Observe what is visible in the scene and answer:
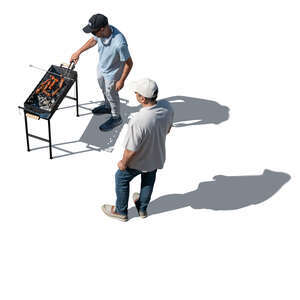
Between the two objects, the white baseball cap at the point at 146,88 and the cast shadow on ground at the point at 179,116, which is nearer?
the white baseball cap at the point at 146,88

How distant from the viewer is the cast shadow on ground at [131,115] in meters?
7.20

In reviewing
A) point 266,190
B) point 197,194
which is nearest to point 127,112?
point 197,194

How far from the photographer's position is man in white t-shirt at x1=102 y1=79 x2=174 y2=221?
16.9 feet

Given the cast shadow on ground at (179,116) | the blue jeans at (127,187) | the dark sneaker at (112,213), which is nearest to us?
the blue jeans at (127,187)

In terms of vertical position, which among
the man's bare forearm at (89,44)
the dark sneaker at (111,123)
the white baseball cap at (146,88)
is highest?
the man's bare forearm at (89,44)

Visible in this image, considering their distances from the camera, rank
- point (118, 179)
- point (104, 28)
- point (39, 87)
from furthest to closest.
Result: point (39, 87) → point (104, 28) → point (118, 179)

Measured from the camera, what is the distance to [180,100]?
829cm

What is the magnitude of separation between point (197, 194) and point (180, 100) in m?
2.19

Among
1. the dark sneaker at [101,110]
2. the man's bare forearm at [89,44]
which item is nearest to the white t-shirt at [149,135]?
the man's bare forearm at [89,44]

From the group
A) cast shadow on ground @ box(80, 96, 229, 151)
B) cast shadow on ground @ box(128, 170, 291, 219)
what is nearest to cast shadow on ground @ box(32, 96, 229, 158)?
cast shadow on ground @ box(80, 96, 229, 151)

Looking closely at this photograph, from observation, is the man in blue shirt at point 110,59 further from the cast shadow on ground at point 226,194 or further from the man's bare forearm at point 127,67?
the cast shadow on ground at point 226,194

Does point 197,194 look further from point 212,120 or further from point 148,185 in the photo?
point 212,120

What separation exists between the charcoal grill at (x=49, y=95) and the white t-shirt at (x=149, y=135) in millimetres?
1668

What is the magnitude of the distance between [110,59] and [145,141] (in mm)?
1935
